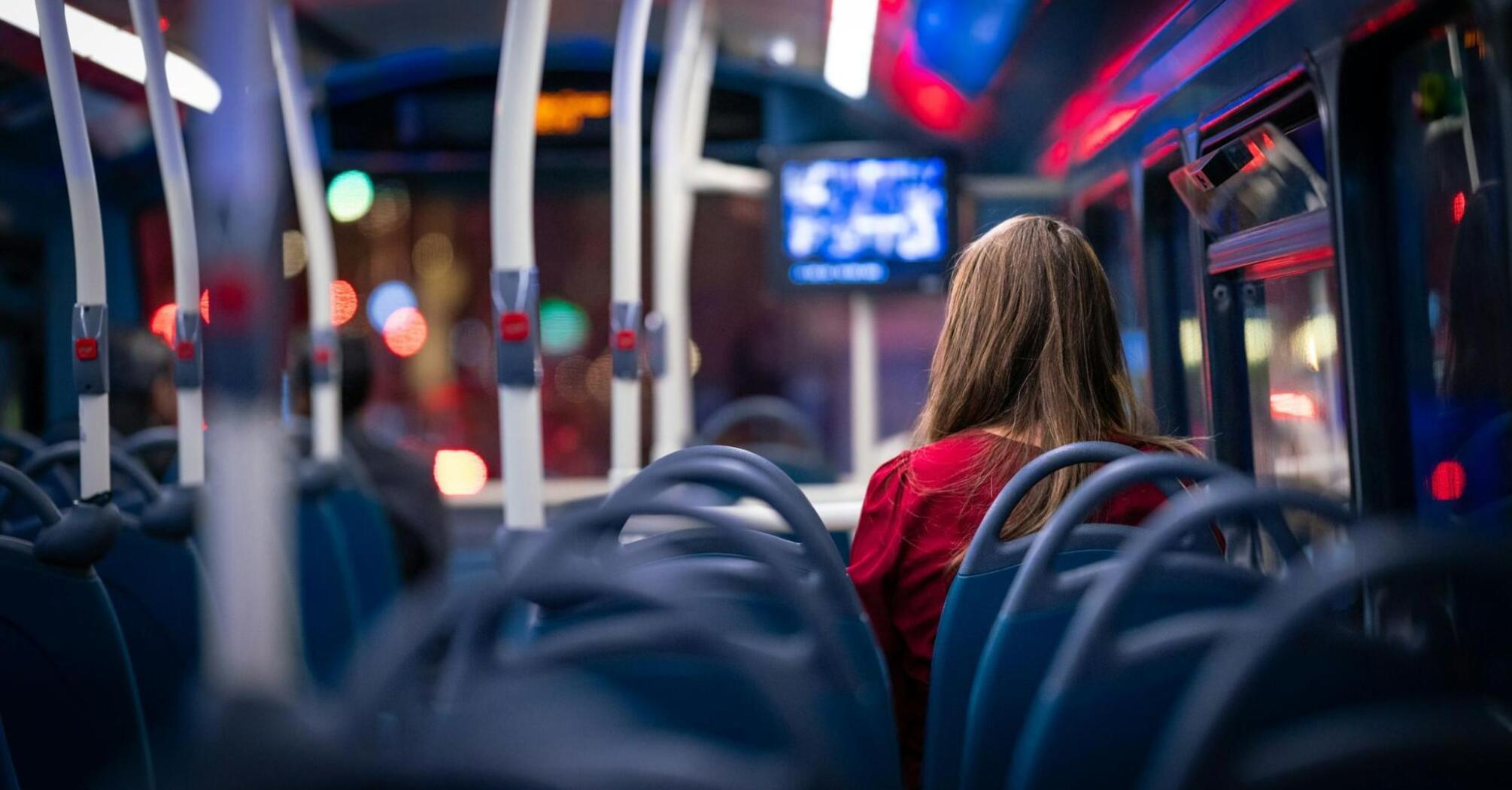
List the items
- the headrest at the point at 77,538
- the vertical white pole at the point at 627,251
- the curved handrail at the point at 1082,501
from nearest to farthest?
Answer: the curved handrail at the point at 1082,501 < the headrest at the point at 77,538 < the vertical white pole at the point at 627,251

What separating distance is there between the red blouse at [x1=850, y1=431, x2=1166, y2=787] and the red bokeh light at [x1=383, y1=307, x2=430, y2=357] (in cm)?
632

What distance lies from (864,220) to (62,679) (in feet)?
12.7

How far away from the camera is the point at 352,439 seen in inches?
161

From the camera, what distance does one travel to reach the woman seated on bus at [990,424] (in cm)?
185

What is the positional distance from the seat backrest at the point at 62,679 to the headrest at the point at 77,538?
0.09 ft

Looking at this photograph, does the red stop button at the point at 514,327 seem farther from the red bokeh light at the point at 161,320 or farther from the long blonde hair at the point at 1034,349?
the red bokeh light at the point at 161,320

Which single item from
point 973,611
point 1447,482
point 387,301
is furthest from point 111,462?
point 387,301

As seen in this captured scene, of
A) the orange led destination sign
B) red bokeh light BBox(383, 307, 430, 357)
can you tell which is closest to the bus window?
the orange led destination sign

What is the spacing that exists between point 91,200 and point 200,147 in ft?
5.77

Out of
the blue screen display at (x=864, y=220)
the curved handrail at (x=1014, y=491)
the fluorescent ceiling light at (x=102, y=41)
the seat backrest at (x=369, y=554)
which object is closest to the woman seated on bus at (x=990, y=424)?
the curved handrail at (x=1014, y=491)

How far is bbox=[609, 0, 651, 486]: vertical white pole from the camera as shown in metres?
3.68

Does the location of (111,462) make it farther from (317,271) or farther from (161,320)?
(161,320)

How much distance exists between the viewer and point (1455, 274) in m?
1.86

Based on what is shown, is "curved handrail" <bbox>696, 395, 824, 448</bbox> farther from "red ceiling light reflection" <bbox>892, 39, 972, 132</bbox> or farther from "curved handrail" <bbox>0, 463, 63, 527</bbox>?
"curved handrail" <bbox>0, 463, 63, 527</bbox>
